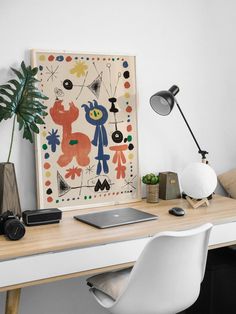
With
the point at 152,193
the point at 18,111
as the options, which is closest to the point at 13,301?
the point at 18,111

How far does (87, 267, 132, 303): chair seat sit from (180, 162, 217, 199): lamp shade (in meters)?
0.65

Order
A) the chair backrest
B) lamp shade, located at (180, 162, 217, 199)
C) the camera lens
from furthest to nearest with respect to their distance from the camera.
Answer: lamp shade, located at (180, 162, 217, 199) < the camera lens < the chair backrest

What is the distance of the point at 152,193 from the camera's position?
8.54 feet

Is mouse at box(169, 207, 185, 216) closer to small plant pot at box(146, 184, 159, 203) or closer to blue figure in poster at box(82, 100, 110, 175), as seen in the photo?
small plant pot at box(146, 184, 159, 203)

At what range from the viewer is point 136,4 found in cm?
261

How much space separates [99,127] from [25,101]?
492mm

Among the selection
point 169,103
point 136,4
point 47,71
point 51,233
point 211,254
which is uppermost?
point 136,4

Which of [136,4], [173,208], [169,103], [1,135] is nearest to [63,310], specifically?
[173,208]

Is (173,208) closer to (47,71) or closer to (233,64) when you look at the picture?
(47,71)

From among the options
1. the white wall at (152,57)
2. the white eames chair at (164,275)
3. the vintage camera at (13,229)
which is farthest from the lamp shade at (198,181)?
the vintage camera at (13,229)

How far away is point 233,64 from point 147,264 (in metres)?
1.76

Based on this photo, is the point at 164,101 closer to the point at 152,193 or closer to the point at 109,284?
the point at 152,193

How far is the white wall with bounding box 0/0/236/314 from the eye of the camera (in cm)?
233

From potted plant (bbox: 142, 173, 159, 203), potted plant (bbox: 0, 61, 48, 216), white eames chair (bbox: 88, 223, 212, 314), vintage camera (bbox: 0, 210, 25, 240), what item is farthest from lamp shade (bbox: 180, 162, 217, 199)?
vintage camera (bbox: 0, 210, 25, 240)
